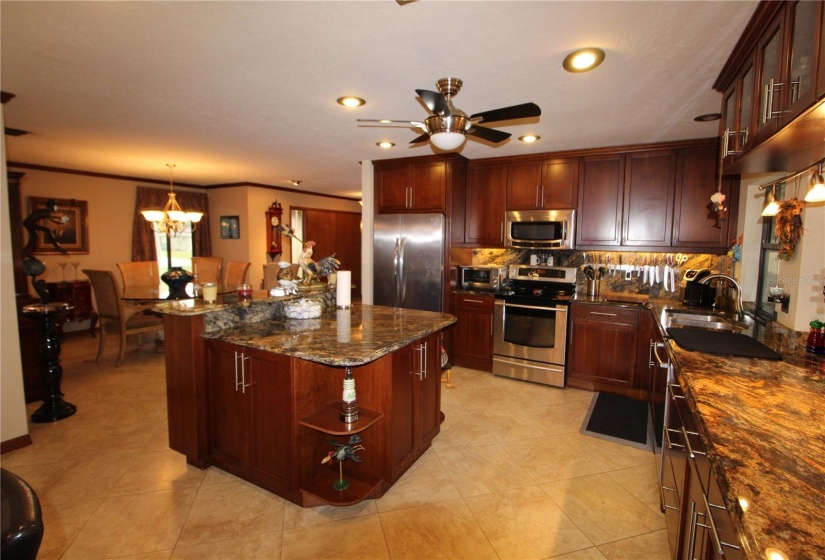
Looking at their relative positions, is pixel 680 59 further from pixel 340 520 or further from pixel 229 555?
pixel 229 555

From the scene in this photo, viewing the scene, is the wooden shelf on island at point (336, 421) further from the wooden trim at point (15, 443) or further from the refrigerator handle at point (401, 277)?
the refrigerator handle at point (401, 277)

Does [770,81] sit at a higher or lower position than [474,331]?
higher

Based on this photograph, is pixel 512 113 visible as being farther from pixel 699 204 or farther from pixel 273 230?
pixel 273 230

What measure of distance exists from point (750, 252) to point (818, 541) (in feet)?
10.9

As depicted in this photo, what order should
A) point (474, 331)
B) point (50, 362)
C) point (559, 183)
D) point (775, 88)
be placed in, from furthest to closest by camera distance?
1. point (474, 331)
2. point (559, 183)
3. point (50, 362)
4. point (775, 88)

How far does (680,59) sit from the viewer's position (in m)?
2.00

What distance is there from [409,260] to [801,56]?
3527 millimetres

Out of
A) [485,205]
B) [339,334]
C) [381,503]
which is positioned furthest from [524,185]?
[381,503]

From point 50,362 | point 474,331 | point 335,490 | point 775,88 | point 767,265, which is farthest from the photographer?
point 474,331

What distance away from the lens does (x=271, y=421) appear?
213 centimetres

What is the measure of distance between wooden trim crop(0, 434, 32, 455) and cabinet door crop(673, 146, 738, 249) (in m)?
5.55

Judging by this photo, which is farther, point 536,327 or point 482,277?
point 482,277

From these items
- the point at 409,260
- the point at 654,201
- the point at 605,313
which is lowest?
the point at 605,313

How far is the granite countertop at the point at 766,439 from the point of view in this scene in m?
0.74
